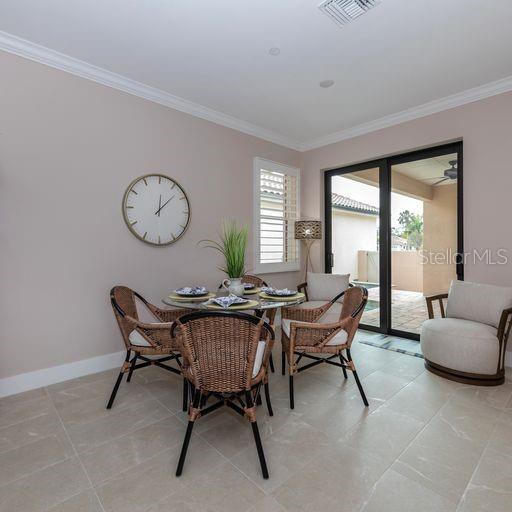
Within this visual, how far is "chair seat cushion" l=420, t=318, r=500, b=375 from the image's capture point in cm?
271

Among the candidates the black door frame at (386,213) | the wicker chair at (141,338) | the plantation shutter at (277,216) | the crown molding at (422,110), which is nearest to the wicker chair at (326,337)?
the wicker chair at (141,338)

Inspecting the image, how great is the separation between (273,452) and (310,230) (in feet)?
10.9

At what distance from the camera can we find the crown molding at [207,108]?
2.67 m

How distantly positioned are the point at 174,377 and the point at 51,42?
315 centimetres

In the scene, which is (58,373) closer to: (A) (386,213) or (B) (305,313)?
(B) (305,313)

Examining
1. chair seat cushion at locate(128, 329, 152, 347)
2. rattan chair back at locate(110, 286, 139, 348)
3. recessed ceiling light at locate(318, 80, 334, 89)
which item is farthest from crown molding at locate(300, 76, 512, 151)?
chair seat cushion at locate(128, 329, 152, 347)

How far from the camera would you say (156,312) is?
9.37 ft

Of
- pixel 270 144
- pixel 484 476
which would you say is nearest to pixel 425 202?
pixel 270 144

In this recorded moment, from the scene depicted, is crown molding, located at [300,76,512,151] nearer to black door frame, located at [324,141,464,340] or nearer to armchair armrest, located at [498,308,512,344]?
black door frame, located at [324,141,464,340]

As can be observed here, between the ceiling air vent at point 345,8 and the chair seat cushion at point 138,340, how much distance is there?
281cm

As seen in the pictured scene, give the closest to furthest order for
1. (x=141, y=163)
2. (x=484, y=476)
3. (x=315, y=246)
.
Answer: (x=484, y=476) < (x=141, y=163) < (x=315, y=246)

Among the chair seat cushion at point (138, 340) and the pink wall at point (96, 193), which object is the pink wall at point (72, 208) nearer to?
the pink wall at point (96, 193)

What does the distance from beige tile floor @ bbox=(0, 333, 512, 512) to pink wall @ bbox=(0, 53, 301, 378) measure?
0.58 meters

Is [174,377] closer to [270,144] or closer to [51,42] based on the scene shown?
[51,42]
